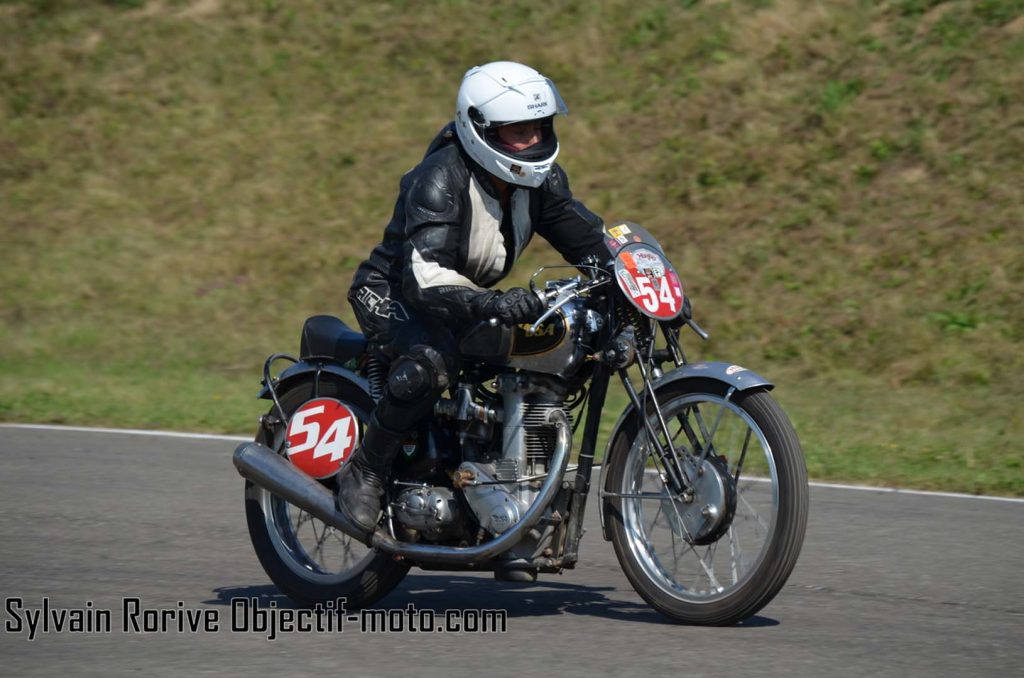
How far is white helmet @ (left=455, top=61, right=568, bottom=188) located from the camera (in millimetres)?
5301

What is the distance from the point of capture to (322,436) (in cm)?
590

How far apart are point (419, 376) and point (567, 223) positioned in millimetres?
936

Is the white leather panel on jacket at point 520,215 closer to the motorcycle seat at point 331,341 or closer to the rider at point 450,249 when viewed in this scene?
the rider at point 450,249

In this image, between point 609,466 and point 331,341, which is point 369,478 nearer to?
point 331,341

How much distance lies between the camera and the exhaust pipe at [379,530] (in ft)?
17.3

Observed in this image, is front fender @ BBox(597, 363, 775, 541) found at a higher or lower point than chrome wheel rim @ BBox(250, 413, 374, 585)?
higher

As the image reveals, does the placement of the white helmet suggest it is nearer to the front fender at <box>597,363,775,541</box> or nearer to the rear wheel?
the front fender at <box>597,363,775,541</box>

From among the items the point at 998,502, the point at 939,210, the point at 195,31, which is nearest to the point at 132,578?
the point at 998,502

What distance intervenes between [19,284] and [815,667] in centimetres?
1324

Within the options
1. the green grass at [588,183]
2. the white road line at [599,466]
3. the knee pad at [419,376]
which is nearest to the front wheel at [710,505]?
the knee pad at [419,376]

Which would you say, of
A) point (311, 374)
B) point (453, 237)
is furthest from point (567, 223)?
point (311, 374)

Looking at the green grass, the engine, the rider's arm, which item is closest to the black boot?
the engine

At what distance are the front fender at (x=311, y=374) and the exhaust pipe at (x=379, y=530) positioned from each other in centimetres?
25

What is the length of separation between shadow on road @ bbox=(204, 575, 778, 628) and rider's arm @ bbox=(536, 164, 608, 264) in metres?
1.32
